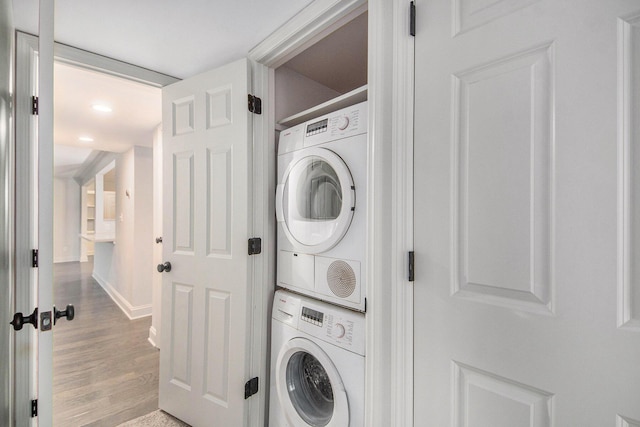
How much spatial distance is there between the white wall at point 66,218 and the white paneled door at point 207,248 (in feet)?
26.6

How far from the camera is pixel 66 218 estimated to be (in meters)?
7.89

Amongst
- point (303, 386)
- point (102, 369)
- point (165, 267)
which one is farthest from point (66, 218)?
point (303, 386)

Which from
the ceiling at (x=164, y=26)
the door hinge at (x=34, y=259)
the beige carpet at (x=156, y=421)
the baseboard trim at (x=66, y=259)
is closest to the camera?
the ceiling at (x=164, y=26)

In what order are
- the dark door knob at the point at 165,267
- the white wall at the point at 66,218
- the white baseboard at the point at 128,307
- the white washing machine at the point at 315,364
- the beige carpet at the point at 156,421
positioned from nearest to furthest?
the white washing machine at the point at 315,364 → the beige carpet at the point at 156,421 → the dark door knob at the point at 165,267 → the white baseboard at the point at 128,307 → the white wall at the point at 66,218

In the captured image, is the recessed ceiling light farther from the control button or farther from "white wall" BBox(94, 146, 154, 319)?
the control button

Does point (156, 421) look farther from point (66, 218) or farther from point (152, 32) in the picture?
point (66, 218)

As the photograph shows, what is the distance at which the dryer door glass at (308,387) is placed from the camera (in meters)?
1.49

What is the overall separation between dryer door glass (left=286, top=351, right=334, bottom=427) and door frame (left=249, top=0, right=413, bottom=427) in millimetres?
463

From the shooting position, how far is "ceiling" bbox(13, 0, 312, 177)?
4.47ft

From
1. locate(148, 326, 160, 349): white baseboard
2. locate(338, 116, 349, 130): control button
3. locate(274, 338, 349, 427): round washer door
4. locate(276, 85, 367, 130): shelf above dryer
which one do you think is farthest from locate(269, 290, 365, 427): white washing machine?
locate(148, 326, 160, 349): white baseboard

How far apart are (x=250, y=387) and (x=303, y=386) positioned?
312 mm

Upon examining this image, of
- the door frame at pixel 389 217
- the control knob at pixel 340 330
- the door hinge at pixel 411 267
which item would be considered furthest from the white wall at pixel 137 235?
the door hinge at pixel 411 267

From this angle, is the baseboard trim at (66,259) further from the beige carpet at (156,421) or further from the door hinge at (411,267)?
the door hinge at (411,267)

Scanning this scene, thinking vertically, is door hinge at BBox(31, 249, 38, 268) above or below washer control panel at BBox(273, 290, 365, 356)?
above
